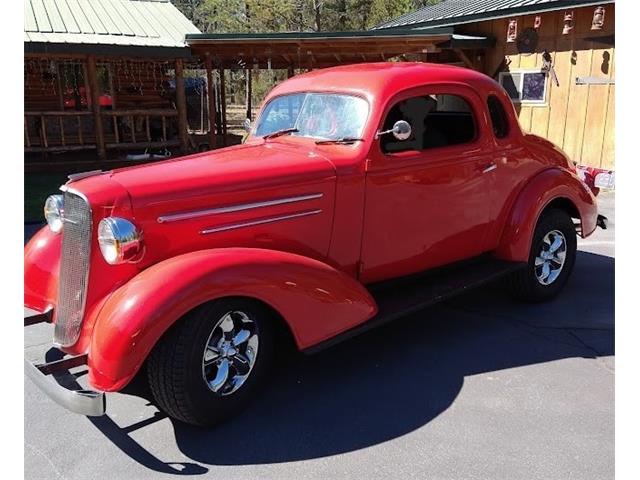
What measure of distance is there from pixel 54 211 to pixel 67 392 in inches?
50.2

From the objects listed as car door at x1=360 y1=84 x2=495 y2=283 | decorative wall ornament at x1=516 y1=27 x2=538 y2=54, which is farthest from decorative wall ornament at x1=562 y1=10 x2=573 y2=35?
car door at x1=360 y1=84 x2=495 y2=283

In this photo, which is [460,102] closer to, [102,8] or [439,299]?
[439,299]

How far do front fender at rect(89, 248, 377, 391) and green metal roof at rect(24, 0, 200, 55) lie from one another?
31.2ft

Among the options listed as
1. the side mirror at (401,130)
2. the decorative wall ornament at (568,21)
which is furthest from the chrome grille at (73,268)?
the decorative wall ornament at (568,21)

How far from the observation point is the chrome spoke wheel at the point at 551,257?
4.95 m

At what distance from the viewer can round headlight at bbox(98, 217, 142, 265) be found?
2.95 m

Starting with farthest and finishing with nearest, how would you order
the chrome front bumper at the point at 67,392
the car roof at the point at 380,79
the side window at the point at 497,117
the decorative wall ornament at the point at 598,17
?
the decorative wall ornament at the point at 598,17 < the side window at the point at 497,117 < the car roof at the point at 380,79 < the chrome front bumper at the point at 67,392

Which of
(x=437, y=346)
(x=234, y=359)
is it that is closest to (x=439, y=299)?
(x=437, y=346)

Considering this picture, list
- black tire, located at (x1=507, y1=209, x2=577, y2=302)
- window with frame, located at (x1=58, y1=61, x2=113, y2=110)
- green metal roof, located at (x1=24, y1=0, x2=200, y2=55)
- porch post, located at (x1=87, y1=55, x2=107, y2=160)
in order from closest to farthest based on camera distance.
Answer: black tire, located at (x1=507, y1=209, x2=577, y2=302), green metal roof, located at (x1=24, y1=0, x2=200, y2=55), porch post, located at (x1=87, y1=55, x2=107, y2=160), window with frame, located at (x1=58, y1=61, x2=113, y2=110)

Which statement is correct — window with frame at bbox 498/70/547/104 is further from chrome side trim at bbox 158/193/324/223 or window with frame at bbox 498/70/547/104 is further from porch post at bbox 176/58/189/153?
chrome side trim at bbox 158/193/324/223

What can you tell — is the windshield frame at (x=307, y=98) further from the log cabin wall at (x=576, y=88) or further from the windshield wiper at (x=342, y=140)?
the log cabin wall at (x=576, y=88)

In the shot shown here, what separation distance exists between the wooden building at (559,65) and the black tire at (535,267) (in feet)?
18.6

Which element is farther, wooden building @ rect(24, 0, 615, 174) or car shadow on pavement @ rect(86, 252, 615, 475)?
wooden building @ rect(24, 0, 615, 174)

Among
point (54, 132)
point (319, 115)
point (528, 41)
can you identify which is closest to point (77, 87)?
point (54, 132)
